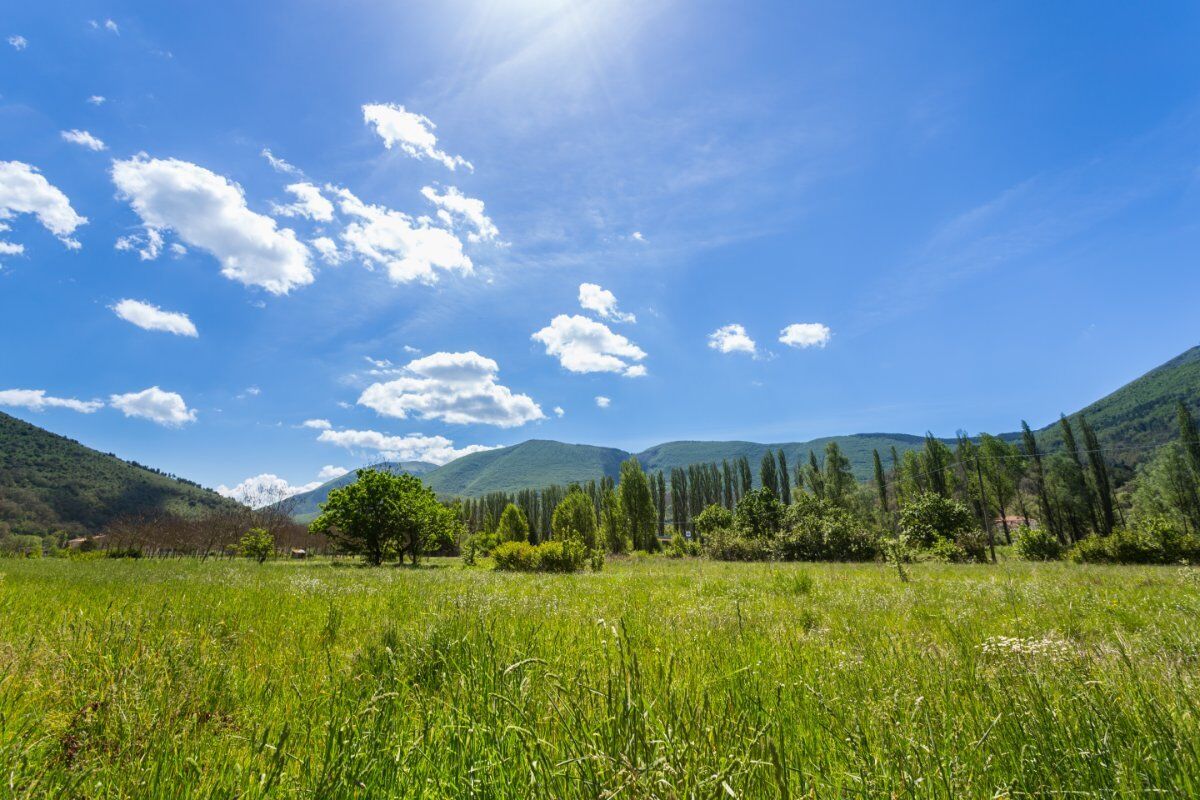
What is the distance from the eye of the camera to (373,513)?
33.7m

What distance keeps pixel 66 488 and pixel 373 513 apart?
6025 inches

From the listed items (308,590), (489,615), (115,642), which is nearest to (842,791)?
(489,615)

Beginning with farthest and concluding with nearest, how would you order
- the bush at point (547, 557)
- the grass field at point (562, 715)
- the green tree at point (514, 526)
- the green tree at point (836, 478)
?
the green tree at point (836, 478)
the green tree at point (514, 526)
the bush at point (547, 557)
the grass field at point (562, 715)

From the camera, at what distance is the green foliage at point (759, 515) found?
5109 cm

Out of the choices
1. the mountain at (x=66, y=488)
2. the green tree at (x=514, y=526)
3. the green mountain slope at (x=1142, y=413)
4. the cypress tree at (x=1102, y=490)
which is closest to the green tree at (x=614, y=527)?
the green tree at (x=514, y=526)

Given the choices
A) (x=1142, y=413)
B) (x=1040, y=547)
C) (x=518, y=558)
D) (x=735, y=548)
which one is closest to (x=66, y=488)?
(x=518, y=558)

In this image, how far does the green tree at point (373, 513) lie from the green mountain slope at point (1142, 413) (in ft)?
531

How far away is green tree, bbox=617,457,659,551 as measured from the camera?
79.6 metres

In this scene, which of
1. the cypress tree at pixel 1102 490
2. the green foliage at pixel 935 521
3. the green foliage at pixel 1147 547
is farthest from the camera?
the cypress tree at pixel 1102 490

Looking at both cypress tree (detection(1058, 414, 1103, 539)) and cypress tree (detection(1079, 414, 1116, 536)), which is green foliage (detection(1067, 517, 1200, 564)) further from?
cypress tree (detection(1058, 414, 1103, 539))

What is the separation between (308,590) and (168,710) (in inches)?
350

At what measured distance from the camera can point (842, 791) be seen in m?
1.77

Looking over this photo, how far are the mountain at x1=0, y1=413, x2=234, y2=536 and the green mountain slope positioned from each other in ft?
832

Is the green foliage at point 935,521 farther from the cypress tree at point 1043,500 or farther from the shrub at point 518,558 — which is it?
the cypress tree at point 1043,500
